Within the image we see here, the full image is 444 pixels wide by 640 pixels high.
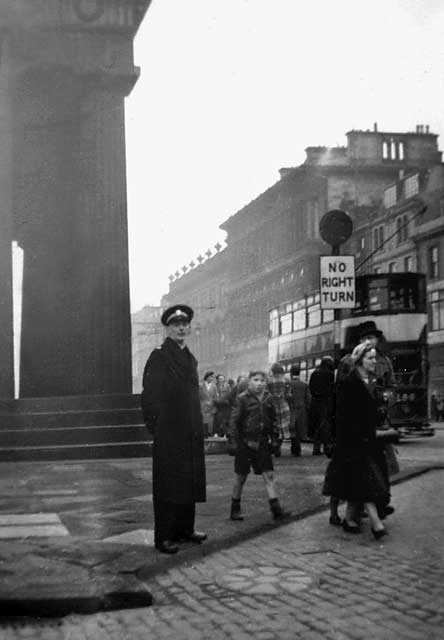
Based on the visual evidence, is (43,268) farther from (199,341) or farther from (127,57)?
(199,341)

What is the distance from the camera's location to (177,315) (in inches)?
303

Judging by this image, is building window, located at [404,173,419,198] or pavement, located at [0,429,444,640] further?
building window, located at [404,173,419,198]

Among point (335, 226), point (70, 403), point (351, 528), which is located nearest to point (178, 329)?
point (351, 528)

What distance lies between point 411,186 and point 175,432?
48.3m

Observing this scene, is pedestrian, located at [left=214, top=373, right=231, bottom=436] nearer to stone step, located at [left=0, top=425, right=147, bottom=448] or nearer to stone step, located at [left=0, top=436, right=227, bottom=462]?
stone step, located at [left=0, top=425, right=147, bottom=448]

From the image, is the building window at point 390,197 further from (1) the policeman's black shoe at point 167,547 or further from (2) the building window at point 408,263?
(1) the policeman's black shoe at point 167,547

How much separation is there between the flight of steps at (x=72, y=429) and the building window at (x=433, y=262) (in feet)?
107

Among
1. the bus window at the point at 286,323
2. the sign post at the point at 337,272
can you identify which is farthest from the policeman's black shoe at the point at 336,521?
the bus window at the point at 286,323

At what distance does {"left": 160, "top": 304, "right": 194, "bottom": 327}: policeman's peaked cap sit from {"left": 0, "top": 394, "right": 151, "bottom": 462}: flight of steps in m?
9.59

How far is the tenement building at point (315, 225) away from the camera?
52.7 metres

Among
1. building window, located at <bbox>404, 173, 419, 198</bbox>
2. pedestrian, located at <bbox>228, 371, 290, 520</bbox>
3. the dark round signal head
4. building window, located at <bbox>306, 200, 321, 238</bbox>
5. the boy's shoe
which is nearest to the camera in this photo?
the boy's shoe

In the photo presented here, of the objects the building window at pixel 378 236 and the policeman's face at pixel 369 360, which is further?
the building window at pixel 378 236

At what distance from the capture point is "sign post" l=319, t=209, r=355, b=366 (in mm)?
12188

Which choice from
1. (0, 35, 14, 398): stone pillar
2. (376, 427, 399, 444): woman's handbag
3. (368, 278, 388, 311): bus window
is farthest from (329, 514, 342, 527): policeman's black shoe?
(368, 278, 388, 311): bus window
